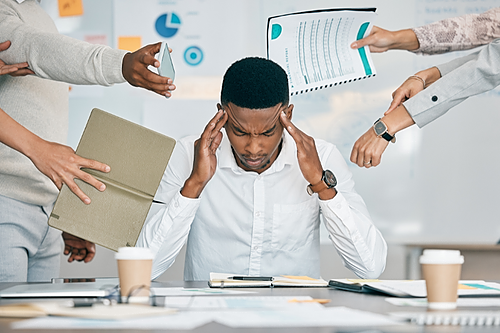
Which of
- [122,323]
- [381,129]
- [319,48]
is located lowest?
[122,323]

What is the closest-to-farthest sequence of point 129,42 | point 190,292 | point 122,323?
point 122,323 → point 190,292 → point 129,42

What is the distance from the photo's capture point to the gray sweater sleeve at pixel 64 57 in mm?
1327

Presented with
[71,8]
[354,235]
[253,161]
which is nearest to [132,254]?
[253,161]

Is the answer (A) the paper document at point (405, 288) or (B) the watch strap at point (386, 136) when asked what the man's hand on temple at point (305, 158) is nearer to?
(B) the watch strap at point (386, 136)

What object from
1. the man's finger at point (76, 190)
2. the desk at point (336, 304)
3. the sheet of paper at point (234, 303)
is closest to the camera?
the desk at point (336, 304)

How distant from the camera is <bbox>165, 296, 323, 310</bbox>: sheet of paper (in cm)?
82

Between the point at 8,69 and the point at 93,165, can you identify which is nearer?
the point at 93,165

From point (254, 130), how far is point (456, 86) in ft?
1.97

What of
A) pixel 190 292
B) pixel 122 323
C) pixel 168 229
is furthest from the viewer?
pixel 168 229

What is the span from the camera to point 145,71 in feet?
4.27

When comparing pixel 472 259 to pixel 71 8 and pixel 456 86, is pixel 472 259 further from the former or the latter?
pixel 71 8

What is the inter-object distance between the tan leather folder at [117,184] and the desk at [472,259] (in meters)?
1.50

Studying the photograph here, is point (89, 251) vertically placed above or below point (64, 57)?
below

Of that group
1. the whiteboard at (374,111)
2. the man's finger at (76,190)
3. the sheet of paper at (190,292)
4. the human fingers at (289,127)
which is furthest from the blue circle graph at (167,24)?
the sheet of paper at (190,292)
